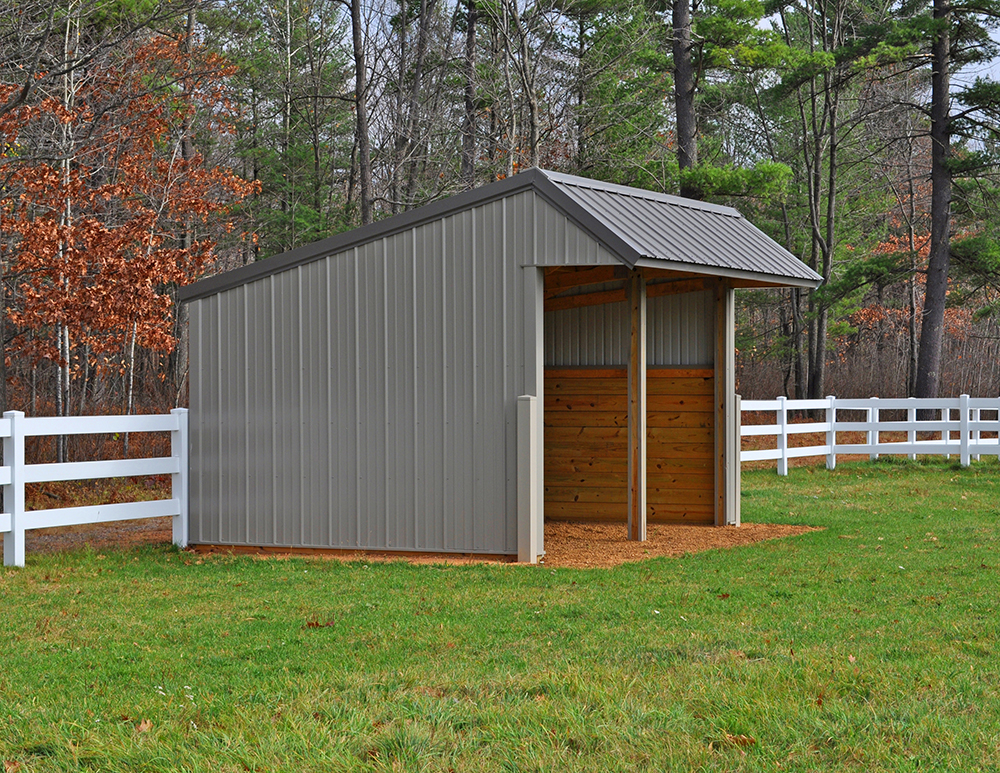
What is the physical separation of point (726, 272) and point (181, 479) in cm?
548

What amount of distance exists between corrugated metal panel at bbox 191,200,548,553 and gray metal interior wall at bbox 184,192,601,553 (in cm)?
1

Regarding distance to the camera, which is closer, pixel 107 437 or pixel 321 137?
pixel 107 437

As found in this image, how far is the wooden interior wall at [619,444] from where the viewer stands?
38.2 ft

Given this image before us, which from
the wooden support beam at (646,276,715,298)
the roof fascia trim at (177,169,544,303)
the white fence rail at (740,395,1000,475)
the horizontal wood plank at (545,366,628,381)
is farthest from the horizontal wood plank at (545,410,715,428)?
the white fence rail at (740,395,1000,475)

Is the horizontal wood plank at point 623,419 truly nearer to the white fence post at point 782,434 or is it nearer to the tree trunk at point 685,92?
the white fence post at point 782,434

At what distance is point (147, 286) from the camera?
1546cm

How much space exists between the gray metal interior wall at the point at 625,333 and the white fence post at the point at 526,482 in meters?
2.56

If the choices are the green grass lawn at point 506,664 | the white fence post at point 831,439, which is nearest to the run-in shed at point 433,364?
the green grass lawn at point 506,664

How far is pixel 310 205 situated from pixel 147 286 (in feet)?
42.4

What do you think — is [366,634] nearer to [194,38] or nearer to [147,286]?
[147,286]

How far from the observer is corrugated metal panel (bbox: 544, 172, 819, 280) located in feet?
31.2

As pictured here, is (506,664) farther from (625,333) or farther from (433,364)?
(625,333)

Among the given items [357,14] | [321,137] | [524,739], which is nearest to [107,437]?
[357,14]

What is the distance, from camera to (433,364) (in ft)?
32.1
